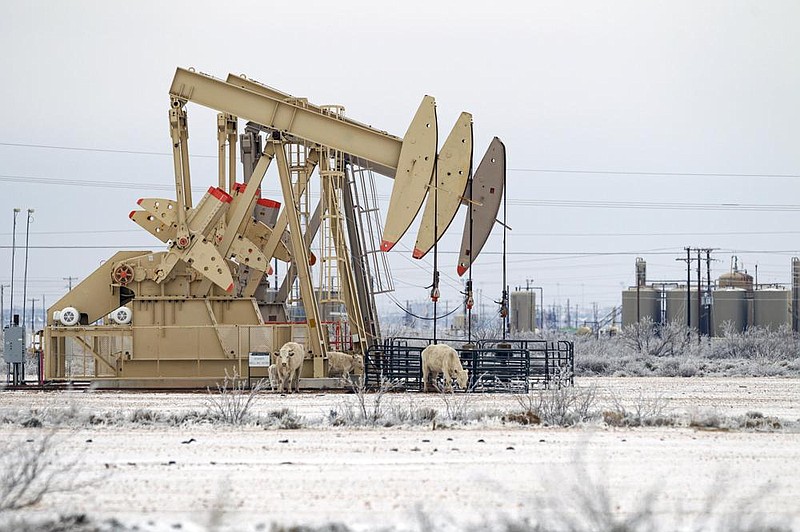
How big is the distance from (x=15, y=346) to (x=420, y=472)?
1761cm

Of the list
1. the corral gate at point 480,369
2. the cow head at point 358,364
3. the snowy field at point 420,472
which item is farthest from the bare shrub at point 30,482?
the cow head at point 358,364

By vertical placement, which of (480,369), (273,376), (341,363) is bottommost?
(273,376)

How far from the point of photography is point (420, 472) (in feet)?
41.2

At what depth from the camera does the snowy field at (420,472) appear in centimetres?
1010

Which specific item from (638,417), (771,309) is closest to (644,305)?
(771,309)

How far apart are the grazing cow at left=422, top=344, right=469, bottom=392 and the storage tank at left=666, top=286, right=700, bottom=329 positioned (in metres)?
44.8

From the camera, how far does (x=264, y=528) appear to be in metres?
9.56

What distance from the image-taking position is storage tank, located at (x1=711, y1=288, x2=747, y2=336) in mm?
65438

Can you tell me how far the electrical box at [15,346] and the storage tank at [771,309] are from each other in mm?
45808

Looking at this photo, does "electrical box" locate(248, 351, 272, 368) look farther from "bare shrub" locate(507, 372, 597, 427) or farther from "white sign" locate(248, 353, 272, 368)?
"bare shrub" locate(507, 372, 597, 427)

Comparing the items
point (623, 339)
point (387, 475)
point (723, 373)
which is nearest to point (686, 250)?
point (623, 339)

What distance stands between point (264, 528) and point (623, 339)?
4258 cm

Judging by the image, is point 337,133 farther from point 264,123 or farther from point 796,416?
point 796,416

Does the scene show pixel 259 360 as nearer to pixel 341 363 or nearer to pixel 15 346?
pixel 341 363
